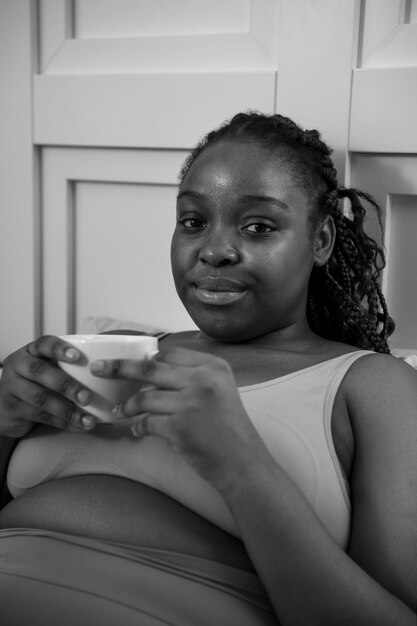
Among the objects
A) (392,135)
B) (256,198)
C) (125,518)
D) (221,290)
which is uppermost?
(392,135)

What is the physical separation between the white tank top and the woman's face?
12 cm

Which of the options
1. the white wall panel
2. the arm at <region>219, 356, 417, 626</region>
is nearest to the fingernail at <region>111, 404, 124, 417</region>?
the arm at <region>219, 356, 417, 626</region>

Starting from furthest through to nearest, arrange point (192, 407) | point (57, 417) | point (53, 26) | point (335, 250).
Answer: point (53, 26) < point (335, 250) < point (57, 417) < point (192, 407)

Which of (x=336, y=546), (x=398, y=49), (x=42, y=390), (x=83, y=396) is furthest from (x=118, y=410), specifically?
(x=398, y=49)

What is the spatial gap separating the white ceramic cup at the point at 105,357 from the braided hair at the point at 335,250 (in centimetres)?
46

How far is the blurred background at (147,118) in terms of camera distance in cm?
137

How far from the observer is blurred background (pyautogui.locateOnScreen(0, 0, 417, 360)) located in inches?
53.9

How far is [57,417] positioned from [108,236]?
2.82 feet

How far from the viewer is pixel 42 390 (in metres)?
0.96

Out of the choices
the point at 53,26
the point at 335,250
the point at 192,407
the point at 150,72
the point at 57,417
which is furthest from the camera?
the point at 53,26

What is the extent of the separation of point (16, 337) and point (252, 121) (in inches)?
35.1

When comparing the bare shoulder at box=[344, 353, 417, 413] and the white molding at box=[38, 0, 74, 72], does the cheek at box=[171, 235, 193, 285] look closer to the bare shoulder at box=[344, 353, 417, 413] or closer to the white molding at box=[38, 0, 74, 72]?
the bare shoulder at box=[344, 353, 417, 413]

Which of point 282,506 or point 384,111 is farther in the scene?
point 384,111

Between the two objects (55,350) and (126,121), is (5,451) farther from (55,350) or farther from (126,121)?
(126,121)
